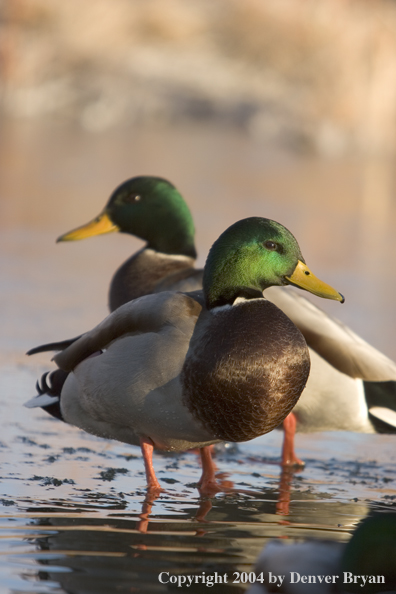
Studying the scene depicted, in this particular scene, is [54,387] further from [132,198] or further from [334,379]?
[132,198]

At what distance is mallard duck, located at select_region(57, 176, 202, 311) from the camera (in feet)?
16.3

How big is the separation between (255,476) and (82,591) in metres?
1.51

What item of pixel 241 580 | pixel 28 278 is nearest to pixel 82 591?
pixel 241 580

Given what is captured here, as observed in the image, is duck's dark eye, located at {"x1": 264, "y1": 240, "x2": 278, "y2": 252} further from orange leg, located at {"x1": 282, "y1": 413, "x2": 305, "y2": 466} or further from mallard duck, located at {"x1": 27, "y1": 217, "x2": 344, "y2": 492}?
orange leg, located at {"x1": 282, "y1": 413, "x2": 305, "y2": 466}

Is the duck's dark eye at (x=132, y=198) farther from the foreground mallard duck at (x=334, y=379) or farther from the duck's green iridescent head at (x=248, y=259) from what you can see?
the duck's green iridescent head at (x=248, y=259)

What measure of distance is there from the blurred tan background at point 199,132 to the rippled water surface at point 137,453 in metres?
0.04

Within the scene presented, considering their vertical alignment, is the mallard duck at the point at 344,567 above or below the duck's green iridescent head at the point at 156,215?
below

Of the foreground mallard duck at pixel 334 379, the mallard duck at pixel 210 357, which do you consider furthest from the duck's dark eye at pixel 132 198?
the mallard duck at pixel 210 357

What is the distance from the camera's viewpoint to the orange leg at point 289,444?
173 inches

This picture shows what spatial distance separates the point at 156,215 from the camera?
17.1 feet

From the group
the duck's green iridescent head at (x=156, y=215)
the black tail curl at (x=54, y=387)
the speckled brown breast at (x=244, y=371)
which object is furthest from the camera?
the duck's green iridescent head at (x=156, y=215)

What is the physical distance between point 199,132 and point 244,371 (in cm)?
1352

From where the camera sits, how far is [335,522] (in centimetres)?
351

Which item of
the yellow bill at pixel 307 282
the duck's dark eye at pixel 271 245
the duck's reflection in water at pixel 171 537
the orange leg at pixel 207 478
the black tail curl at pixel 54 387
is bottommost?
the duck's reflection in water at pixel 171 537
